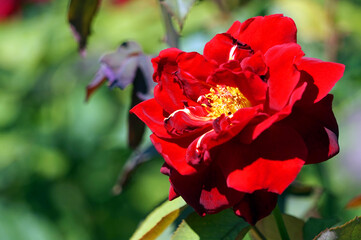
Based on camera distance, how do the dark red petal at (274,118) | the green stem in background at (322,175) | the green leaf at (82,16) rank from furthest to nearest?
the green stem in background at (322,175)
the green leaf at (82,16)
the dark red petal at (274,118)

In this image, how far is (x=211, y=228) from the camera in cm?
61

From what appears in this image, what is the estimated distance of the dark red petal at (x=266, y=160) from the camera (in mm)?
474

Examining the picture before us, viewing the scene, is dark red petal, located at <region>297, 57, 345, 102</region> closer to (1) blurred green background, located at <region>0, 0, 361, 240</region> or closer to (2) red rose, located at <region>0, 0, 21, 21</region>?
(1) blurred green background, located at <region>0, 0, 361, 240</region>

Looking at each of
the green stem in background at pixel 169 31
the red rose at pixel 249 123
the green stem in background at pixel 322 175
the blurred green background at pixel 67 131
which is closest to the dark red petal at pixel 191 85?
the red rose at pixel 249 123

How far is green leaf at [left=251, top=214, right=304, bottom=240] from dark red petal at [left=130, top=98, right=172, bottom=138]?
0.17 metres

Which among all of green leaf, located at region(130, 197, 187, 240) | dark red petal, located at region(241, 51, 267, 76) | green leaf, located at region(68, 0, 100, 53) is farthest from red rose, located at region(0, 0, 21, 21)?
dark red petal, located at region(241, 51, 267, 76)

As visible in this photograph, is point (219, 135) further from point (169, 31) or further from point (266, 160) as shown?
point (169, 31)

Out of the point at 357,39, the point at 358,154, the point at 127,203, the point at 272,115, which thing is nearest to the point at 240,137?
the point at 272,115

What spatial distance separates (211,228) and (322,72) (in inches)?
8.5

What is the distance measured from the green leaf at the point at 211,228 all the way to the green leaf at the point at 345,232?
10 cm

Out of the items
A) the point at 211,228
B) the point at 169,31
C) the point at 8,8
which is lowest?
the point at 8,8

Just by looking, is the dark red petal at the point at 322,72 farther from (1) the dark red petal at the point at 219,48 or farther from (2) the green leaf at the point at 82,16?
(2) the green leaf at the point at 82,16

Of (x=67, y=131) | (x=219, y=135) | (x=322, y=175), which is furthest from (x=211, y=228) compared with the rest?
(x=67, y=131)

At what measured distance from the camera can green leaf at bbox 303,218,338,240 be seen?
0.62 m
